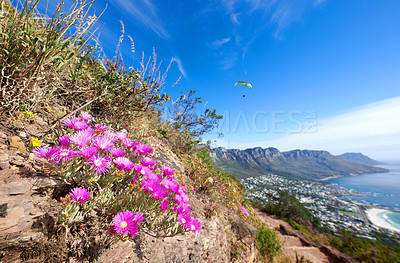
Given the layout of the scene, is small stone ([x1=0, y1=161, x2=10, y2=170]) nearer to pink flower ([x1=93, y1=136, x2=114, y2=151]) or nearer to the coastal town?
pink flower ([x1=93, y1=136, x2=114, y2=151])

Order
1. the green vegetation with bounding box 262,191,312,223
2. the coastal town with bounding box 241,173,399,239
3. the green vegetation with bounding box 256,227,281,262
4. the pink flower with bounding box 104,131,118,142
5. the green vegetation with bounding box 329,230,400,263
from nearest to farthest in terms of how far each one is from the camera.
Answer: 1. the pink flower with bounding box 104,131,118,142
2. the green vegetation with bounding box 256,227,281,262
3. the green vegetation with bounding box 329,230,400,263
4. the green vegetation with bounding box 262,191,312,223
5. the coastal town with bounding box 241,173,399,239

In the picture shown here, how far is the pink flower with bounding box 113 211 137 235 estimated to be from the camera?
3.82ft

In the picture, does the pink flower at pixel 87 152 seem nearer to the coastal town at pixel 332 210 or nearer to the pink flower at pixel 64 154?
the pink flower at pixel 64 154

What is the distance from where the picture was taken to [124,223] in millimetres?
1211

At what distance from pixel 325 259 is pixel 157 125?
29.1 feet

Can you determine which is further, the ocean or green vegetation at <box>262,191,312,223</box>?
the ocean

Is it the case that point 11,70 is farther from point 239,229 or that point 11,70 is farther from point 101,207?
point 239,229

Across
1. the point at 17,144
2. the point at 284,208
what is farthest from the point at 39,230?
the point at 284,208

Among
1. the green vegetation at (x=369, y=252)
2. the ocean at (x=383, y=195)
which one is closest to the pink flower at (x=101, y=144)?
the green vegetation at (x=369, y=252)

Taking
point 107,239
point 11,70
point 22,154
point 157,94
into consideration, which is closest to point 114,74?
point 157,94

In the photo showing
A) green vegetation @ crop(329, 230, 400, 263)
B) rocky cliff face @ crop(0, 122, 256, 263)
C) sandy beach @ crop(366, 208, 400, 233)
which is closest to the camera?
rocky cliff face @ crop(0, 122, 256, 263)

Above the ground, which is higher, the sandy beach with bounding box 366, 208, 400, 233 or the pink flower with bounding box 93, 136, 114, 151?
the pink flower with bounding box 93, 136, 114, 151

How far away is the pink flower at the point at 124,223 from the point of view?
1164 millimetres

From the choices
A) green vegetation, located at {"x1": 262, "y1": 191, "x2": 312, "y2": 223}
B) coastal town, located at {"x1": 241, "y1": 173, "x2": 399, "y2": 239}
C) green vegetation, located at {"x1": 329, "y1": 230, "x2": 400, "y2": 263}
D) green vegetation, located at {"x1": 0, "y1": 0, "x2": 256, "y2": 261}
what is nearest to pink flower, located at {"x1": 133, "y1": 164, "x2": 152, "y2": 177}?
green vegetation, located at {"x1": 0, "y1": 0, "x2": 256, "y2": 261}
